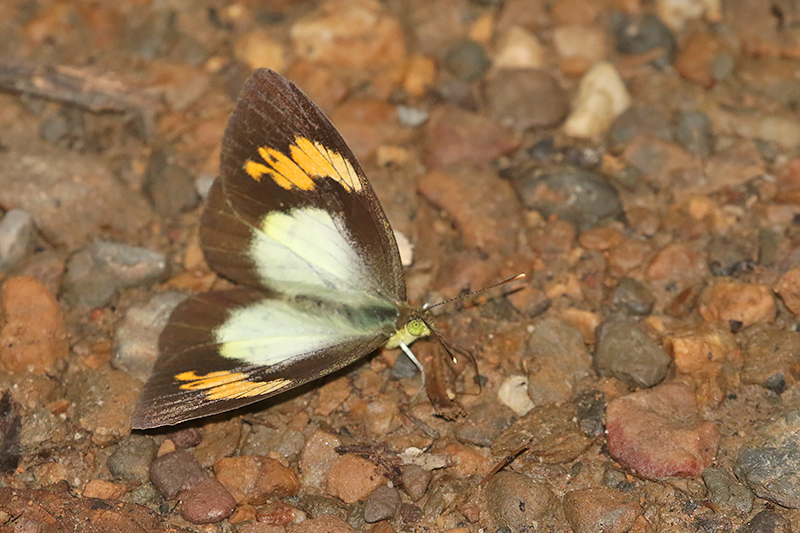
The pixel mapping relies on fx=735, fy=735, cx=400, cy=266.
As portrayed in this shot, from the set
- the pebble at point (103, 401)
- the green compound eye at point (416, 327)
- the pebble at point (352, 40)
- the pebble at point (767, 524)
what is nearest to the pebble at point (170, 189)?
the pebble at point (103, 401)

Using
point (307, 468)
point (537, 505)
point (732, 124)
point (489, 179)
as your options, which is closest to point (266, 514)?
point (307, 468)

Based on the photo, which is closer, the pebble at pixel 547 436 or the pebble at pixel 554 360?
the pebble at pixel 547 436

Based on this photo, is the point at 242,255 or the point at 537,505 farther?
the point at 242,255

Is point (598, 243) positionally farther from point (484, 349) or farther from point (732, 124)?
point (732, 124)

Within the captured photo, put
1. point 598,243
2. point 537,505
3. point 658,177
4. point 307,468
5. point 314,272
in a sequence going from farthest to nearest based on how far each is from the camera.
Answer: point 658,177, point 598,243, point 314,272, point 307,468, point 537,505

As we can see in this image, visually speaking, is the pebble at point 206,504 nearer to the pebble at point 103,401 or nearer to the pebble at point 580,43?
the pebble at point 103,401

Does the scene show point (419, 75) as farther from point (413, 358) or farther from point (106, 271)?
point (106, 271)

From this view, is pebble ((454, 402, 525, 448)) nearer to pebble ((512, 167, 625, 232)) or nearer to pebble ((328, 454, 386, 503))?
pebble ((328, 454, 386, 503))
